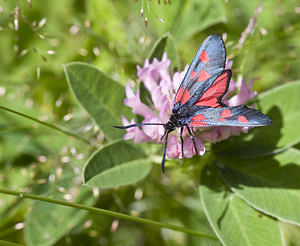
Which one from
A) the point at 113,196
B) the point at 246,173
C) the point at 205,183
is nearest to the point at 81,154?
the point at 113,196

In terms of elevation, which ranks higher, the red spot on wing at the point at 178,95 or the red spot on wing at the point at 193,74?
the red spot on wing at the point at 193,74

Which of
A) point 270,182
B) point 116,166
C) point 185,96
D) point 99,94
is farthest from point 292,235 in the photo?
point 99,94

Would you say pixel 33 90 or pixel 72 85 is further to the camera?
pixel 33 90

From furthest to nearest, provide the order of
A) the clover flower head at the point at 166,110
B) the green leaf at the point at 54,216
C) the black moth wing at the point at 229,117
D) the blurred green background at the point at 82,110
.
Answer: the blurred green background at the point at 82,110, the green leaf at the point at 54,216, the clover flower head at the point at 166,110, the black moth wing at the point at 229,117

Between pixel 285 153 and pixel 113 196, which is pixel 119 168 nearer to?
pixel 113 196

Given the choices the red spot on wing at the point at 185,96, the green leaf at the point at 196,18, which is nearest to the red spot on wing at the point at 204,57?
the red spot on wing at the point at 185,96

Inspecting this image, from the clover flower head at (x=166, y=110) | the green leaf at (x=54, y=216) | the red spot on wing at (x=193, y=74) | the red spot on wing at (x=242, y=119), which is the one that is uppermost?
the red spot on wing at (x=193, y=74)

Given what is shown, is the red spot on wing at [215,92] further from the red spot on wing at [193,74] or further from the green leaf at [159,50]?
the green leaf at [159,50]

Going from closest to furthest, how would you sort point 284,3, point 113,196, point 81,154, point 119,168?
point 119,168
point 81,154
point 113,196
point 284,3
